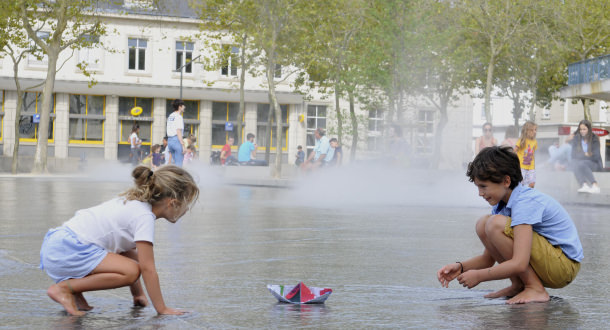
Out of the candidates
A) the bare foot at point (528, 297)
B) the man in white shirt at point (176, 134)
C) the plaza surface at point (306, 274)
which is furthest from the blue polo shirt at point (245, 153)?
the bare foot at point (528, 297)

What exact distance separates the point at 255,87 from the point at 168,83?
5.20m

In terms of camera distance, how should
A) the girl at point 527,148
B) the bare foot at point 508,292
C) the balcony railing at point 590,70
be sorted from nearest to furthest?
the bare foot at point 508,292 → the girl at point 527,148 → the balcony railing at point 590,70

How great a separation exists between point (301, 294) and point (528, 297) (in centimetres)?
125

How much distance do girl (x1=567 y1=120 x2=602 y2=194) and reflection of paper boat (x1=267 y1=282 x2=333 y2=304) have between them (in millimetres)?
14406

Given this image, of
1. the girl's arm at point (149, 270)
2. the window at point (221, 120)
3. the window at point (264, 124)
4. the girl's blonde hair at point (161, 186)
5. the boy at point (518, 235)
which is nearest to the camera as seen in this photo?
the girl's arm at point (149, 270)

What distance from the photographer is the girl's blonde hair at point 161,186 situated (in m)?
4.58

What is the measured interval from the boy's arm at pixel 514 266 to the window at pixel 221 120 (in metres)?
51.0

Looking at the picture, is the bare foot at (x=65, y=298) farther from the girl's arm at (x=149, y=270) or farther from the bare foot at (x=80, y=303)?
the girl's arm at (x=149, y=270)

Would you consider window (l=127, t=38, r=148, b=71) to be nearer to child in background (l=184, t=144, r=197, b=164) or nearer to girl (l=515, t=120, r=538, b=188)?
child in background (l=184, t=144, r=197, b=164)

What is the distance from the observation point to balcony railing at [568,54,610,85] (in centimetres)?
2782

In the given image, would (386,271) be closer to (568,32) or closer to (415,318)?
(415,318)

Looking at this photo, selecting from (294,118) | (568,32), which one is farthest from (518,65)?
(294,118)

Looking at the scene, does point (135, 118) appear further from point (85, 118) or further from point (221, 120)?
point (221, 120)

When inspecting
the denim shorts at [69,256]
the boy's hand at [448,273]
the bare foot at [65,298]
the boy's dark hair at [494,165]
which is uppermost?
the boy's dark hair at [494,165]
